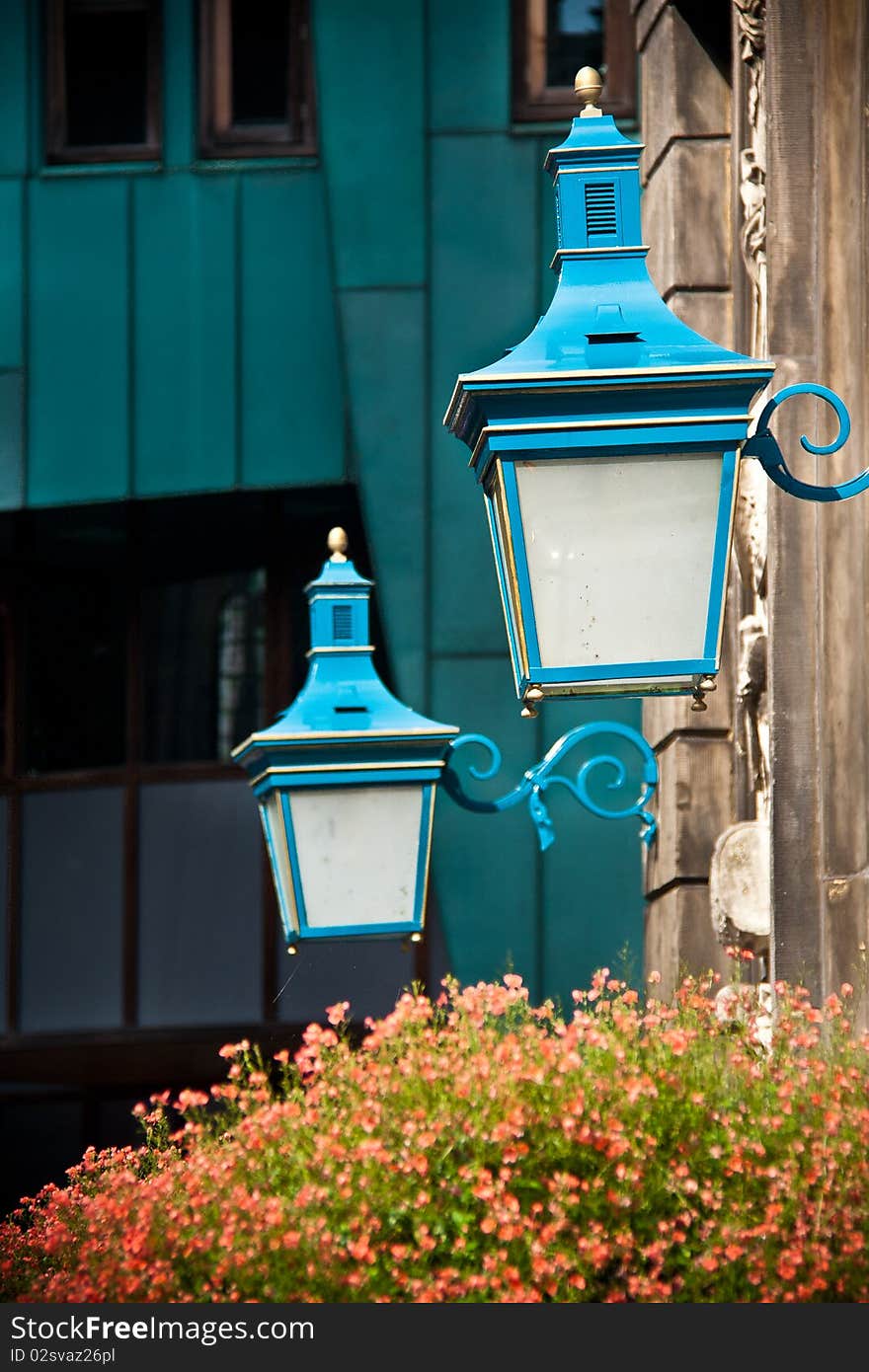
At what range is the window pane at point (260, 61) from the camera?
1270 cm

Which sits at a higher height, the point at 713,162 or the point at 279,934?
the point at 713,162

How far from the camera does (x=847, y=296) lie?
6484 mm

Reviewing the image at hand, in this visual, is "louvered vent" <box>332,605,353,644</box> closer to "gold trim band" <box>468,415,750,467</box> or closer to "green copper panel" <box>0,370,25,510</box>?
"gold trim band" <box>468,415,750,467</box>

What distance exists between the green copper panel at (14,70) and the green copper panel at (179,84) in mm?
787

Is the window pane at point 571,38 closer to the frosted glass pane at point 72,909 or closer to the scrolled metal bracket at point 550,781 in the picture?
the frosted glass pane at point 72,909

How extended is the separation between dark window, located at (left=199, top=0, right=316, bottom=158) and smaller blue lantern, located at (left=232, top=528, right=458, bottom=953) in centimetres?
620

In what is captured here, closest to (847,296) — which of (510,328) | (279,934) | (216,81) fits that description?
(510,328)

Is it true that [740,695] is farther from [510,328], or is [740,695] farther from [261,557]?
[261,557]

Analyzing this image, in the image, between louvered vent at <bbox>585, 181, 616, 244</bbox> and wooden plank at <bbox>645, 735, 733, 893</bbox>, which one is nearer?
louvered vent at <bbox>585, 181, 616, 244</bbox>

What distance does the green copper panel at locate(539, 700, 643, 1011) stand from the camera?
11.6 meters

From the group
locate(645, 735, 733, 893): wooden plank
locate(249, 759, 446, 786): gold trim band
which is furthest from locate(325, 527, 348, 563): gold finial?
locate(645, 735, 733, 893): wooden plank

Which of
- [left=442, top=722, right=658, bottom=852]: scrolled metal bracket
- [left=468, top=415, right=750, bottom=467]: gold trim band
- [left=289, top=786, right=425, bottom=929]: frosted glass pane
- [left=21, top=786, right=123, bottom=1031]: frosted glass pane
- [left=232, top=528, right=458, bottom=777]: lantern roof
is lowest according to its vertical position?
[left=21, top=786, right=123, bottom=1031]: frosted glass pane

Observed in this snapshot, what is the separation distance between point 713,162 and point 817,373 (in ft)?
9.63

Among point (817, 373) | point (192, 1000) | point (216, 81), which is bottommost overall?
point (192, 1000)
